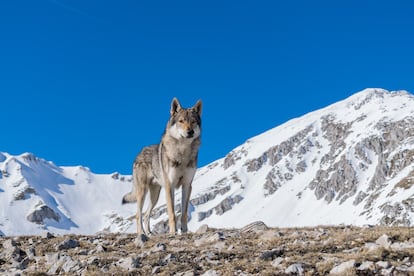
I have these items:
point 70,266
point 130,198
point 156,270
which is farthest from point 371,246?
point 130,198

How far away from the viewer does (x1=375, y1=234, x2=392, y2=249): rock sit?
39.3ft

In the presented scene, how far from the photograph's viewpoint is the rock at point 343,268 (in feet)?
33.2

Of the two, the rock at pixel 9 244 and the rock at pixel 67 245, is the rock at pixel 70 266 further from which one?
the rock at pixel 9 244

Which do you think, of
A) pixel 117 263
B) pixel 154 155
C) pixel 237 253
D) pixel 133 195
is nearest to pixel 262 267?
pixel 237 253

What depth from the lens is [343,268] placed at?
402 inches

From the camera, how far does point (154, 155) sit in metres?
21.8

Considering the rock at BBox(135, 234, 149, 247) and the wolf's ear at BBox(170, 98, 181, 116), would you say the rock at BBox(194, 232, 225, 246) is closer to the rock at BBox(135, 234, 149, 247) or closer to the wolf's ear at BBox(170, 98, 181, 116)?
the rock at BBox(135, 234, 149, 247)

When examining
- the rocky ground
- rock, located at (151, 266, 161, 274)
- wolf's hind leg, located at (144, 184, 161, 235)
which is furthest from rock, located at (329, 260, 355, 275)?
wolf's hind leg, located at (144, 184, 161, 235)

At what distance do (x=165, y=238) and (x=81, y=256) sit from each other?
10.4ft

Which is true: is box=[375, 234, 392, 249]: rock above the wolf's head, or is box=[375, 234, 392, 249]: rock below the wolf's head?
below

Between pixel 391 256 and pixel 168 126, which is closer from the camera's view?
pixel 391 256

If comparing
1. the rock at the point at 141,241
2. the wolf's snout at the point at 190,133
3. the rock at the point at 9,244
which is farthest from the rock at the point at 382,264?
the rock at the point at 9,244

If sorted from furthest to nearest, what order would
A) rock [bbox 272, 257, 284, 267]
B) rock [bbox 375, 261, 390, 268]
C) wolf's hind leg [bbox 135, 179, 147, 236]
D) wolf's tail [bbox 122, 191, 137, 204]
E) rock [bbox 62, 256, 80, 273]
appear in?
wolf's tail [bbox 122, 191, 137, 204]
wolf's hind leg [bbox 135, 179, 147, 236]
rock [bbox 62, 256, 80, 273]
rock [bbox 272, 257, 284, 267]
rock [bbox 375, 261, 390, 268]

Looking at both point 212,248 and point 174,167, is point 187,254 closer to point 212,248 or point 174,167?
point 212,248
